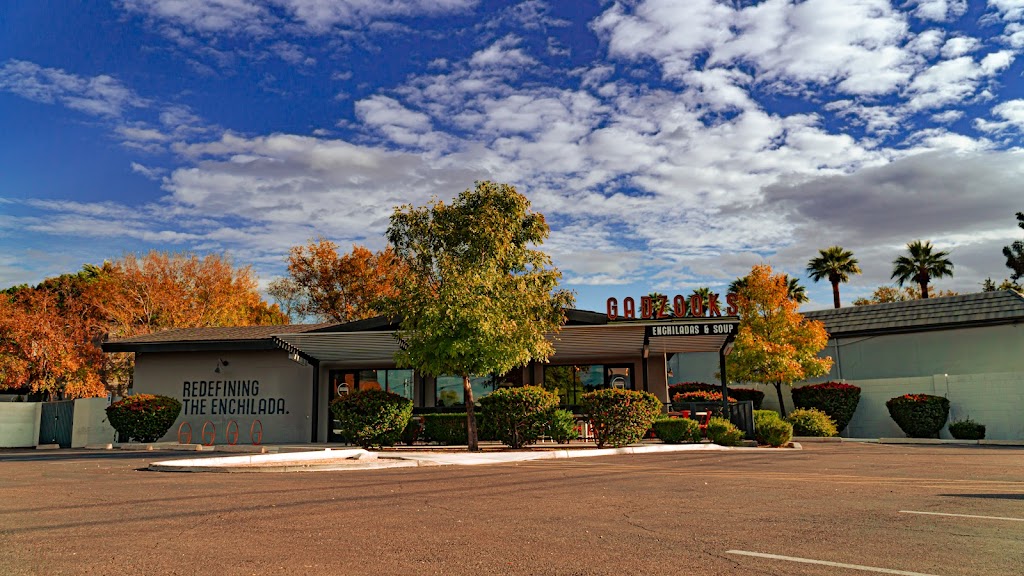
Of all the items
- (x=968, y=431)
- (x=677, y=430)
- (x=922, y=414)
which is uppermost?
(x=922, y=414)

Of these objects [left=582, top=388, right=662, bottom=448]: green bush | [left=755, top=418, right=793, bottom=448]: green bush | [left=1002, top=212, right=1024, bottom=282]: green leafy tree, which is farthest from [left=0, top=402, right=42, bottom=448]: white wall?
[left=1002, top=212, right=1024, bottom=282]: green leafy tree

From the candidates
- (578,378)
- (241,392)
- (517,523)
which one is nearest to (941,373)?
(578,378)

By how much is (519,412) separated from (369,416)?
154 inches

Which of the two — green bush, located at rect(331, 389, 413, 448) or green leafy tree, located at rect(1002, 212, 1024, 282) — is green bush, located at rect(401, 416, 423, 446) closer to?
green bush, located at rect(331, 389, 413, 448)

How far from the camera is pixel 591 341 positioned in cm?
2533

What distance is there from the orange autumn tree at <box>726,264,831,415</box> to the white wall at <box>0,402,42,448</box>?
27.6 meters

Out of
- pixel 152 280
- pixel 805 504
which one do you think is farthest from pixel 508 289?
pixel 152 280

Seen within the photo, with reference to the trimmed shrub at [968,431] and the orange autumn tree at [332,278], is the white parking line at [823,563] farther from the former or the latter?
the orange autumn tree at [332,278]

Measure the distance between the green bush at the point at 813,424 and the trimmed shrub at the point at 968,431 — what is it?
156 inches

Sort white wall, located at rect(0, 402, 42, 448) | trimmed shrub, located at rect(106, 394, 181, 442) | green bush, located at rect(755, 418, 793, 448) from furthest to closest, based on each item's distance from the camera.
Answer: white wall, located at rect(0, 402, 42, 448) → trimmed shrub, located at rect(106, 394, 181, 442) → green bush, located at rect(755, 418, 793, 448)

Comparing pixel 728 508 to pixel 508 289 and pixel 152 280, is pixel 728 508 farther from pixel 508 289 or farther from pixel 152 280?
pixel 152 280

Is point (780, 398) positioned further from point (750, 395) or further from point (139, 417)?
point (139, 417)

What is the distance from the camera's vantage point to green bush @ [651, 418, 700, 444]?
22.1m

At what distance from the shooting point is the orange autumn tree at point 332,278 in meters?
52.0
